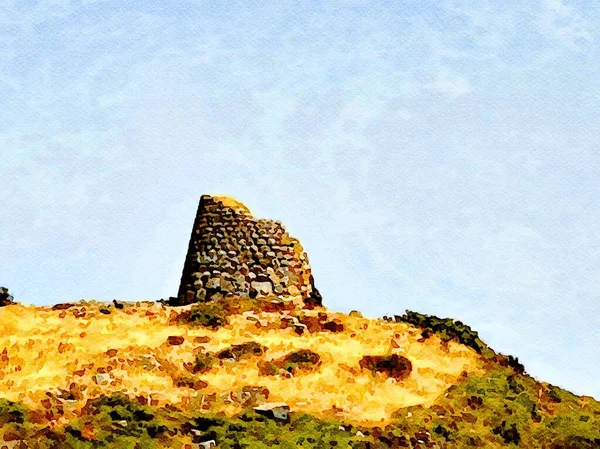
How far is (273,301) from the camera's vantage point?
29.2 metres

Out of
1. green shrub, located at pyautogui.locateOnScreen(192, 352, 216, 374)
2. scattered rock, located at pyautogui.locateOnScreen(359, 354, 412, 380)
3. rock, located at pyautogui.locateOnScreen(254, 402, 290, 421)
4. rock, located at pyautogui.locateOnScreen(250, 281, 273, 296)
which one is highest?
rock, located at pyautogui.locateOnScreen(250, 281, 273, 296)

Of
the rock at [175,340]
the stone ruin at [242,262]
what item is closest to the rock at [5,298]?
the stone ruin at [242,262]

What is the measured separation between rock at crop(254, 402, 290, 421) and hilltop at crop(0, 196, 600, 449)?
0.03 meters

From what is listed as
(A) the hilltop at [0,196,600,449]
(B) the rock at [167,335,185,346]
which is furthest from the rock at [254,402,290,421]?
(B) the rock at [167,335,185,346]

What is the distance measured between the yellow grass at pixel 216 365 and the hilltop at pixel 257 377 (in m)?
0.05

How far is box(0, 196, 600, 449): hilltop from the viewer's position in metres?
19.3

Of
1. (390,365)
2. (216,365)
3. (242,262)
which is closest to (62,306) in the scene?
(242,262)

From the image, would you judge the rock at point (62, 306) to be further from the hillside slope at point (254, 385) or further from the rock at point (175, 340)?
the rock at point (175, 340)

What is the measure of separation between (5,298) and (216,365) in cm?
931

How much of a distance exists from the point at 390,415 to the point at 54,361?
8.32 meters

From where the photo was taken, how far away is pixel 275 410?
19.9 metres

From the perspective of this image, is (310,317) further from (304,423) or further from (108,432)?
(108,432)

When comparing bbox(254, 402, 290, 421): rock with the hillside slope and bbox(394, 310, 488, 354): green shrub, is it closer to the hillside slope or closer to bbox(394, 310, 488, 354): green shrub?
the hillside slope

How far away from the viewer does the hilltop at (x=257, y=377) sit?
19281 mm
